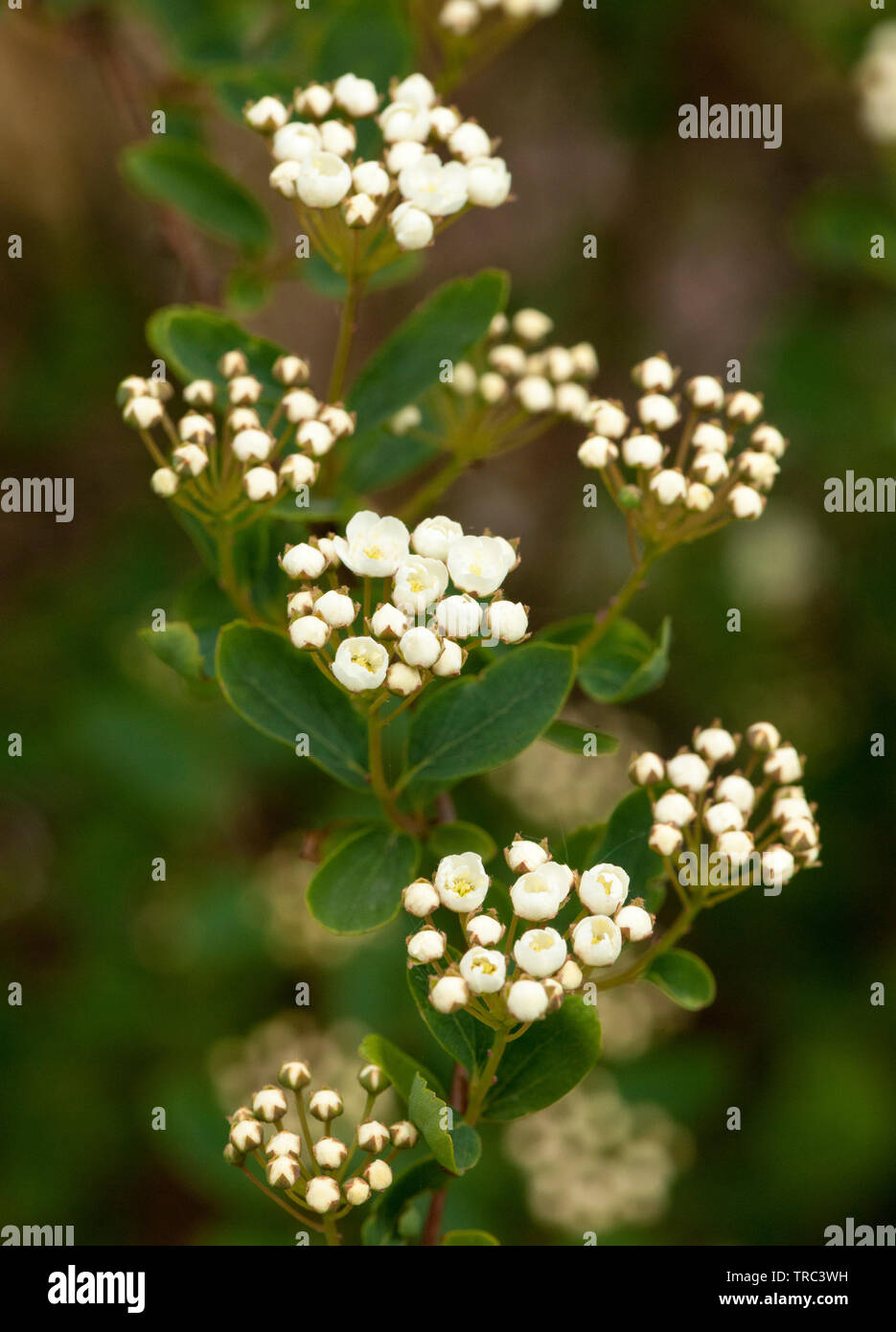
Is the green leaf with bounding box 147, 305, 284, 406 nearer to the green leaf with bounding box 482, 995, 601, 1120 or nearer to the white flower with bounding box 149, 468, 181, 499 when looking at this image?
the white flower with bounding box 149, 468, 181, 499

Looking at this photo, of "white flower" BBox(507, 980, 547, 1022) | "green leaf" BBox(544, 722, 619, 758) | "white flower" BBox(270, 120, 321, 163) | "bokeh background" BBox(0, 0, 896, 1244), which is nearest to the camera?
"white flower" BBox(507, 980, 547, 1022)

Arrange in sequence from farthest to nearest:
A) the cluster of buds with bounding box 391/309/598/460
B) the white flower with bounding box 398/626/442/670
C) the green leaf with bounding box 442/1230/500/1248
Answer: the cluster of buds with bounding box 391/309/598/460
the green leaf with bounding box 442/1230/500/1248
the white flower with bounding box 398/626/442/670

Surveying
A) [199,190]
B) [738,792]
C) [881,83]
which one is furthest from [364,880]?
[881,83]

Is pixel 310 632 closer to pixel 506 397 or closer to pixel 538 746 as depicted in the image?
pixel 506 397

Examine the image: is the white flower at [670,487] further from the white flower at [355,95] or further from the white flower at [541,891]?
the white flower at [355,95]

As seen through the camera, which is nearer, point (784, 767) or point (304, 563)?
point (304, 563)

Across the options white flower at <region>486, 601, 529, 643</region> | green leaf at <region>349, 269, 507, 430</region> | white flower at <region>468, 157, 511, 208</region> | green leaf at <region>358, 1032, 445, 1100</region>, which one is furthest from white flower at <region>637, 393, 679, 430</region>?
green leaf at <region>358, 1032, 445, 1100</region>
